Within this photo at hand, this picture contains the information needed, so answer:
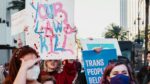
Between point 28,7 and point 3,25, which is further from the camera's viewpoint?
point 3,25

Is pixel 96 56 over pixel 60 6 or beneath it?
beneath

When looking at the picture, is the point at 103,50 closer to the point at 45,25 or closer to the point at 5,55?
the point at 45,25

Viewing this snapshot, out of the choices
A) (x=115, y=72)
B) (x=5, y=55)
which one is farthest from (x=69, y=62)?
(x=5, y=55)

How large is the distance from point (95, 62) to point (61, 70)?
6.49 ft

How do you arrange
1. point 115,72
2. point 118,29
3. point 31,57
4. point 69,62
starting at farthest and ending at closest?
point 118,29, point 69,62, point 115,72, point 31,57

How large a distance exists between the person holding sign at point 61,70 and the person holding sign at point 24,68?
90.8 inches

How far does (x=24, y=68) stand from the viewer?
4.66 m

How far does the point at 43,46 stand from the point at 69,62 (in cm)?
336

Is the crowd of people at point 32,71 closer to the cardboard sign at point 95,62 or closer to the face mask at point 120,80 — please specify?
the face mask at point 120,80

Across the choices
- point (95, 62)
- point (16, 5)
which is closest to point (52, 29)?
point (95, 62)

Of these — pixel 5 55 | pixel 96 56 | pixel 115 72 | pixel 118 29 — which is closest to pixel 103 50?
pixel 96 56

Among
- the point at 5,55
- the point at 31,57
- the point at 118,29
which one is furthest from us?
the point at 118,29

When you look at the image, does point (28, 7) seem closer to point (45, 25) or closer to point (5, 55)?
point (45, 25)

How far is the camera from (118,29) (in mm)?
123000
